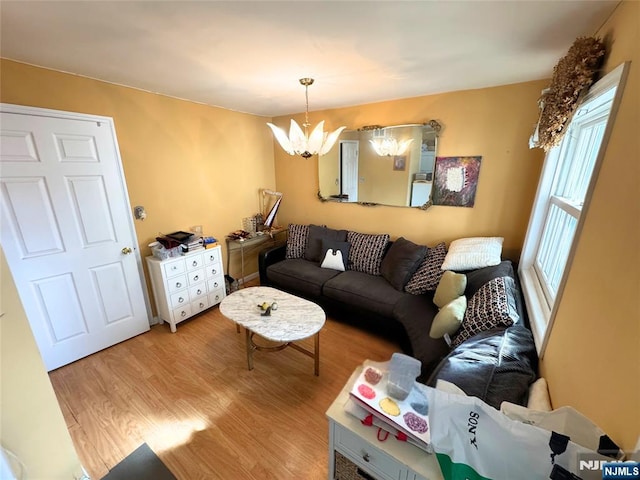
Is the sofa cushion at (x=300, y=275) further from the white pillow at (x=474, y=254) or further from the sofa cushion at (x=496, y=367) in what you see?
the sofa cushion at (x=496, y=367)

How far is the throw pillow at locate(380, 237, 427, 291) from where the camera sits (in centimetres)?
255

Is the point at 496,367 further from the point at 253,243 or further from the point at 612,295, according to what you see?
the point at 253,243

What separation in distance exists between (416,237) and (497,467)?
240 centimetres

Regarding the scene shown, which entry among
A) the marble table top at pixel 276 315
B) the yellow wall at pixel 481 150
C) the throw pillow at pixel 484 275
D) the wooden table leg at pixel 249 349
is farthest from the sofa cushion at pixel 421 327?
the wooden table leg at pixel 249 349

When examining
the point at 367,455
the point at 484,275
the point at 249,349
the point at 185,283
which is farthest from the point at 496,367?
the point at 185,283

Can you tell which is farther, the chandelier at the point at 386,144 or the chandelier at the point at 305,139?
the chandelier at the point at 386,144

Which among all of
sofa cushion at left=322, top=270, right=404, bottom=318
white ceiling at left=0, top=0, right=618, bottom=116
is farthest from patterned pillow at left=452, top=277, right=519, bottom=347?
white ceiling at left=0, top=0, right=618, bottom=116

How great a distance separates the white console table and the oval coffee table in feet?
2.57

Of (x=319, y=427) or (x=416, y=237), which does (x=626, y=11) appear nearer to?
(x=416, y=237)

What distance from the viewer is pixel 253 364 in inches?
85.2

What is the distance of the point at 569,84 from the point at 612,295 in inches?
42.5

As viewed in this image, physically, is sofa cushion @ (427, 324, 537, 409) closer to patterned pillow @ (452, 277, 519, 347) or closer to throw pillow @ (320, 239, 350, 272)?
patterned pillow @ (452, 277, 519, 347)

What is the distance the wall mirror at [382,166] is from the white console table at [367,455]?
221cm

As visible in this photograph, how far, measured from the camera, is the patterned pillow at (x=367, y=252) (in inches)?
114
